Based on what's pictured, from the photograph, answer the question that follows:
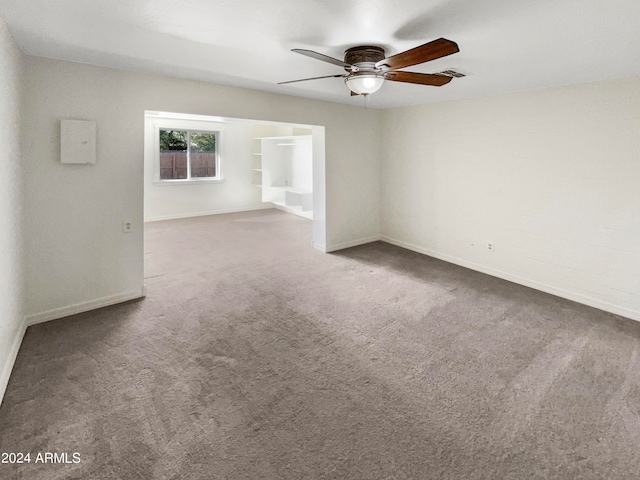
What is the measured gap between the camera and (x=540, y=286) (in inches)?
154

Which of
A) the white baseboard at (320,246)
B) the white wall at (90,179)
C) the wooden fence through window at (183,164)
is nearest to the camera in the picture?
the white wall at (90,179)

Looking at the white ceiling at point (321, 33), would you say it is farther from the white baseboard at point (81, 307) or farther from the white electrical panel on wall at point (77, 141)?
the white baseboard at point (81, 307)

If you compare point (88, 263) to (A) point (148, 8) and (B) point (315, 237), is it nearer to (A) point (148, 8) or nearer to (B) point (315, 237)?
(A) point (148, 8)

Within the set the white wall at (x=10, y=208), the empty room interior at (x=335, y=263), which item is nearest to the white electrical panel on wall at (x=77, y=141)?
the empty room interior at (x=335, y=263)

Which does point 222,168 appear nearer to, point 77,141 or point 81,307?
point 77,141

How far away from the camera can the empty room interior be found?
180 centimetres

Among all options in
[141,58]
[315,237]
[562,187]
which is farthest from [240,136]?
[562,187]

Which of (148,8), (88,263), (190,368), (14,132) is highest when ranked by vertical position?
(148,8)

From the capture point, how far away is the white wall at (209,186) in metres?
7.38

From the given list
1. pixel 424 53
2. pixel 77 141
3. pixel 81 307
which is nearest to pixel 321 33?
pixel 424 53

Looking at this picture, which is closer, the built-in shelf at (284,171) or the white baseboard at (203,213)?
the white baseboard at (203,213)

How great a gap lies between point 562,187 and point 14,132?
4929 mm

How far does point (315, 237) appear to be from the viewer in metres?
5.50

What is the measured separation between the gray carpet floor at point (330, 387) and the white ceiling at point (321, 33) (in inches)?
87.2
